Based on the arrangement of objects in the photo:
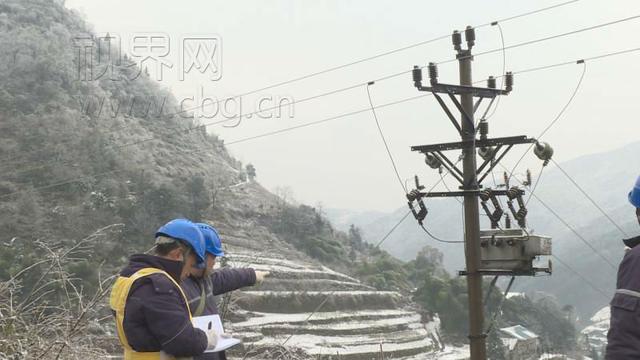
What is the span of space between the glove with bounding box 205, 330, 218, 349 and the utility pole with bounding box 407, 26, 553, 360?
626 cm

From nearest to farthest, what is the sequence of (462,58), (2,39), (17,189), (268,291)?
(462,58)
(268,291)
(17,189)
(2,39)

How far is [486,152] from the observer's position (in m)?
9.05

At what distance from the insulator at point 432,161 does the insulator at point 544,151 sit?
1.40 m

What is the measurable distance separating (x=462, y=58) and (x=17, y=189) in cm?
4013

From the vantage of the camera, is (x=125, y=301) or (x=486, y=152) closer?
(x=125, y=301)

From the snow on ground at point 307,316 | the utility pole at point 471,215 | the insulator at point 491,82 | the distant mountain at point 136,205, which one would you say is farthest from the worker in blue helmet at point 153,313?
the snow on ground at point 307,316

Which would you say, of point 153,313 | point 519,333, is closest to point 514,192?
point 153,313

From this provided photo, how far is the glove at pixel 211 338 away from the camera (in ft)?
8.92

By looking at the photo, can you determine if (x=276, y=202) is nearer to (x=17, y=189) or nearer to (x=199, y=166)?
(x=199, y=166)

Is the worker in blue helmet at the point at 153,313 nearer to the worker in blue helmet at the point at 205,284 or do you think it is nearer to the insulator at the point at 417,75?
the worker in blue helmet at the point at 205,284

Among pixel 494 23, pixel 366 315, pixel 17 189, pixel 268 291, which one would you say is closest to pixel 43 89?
pixel 17 189

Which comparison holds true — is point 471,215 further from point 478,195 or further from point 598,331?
point 598,331

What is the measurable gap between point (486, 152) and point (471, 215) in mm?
1072

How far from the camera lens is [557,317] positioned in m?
49.3
